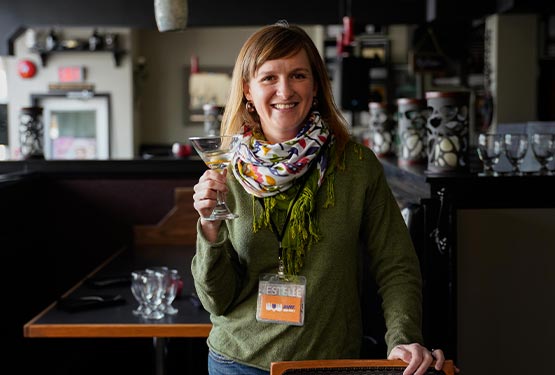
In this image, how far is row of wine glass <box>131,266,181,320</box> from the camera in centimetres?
242

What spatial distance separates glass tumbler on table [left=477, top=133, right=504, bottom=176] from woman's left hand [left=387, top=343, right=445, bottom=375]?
972mm

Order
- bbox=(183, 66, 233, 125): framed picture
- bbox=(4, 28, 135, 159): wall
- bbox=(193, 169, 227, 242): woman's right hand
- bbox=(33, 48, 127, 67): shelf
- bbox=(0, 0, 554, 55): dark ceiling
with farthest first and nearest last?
bbox=(183, 66, 233, 125): framed picture
bbox=(4, 28, 135, 159): wall
bbox=(33, 48, 127, 67): shelf
bbox=(0, 0, 554, 55): dark ceiling
bbox=(193, 169, 227, 242): woman's right hand

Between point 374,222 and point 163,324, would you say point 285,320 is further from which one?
point 163,324

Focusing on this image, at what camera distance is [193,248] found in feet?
13.0

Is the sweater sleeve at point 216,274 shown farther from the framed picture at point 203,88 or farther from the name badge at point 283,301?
the framed picture at point 203,88

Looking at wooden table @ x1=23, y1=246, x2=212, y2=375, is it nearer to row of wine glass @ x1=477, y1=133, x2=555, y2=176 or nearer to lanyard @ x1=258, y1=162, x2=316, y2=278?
lanyard @ x1=258, y1=162, x2=316, y2=278

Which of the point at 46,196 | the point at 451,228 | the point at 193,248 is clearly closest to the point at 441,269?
the point at 451,228

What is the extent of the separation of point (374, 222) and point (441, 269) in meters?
0.58

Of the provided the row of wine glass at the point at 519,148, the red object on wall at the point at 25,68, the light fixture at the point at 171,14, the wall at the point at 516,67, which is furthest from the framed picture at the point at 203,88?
the row of wine glass at the point at 519,148

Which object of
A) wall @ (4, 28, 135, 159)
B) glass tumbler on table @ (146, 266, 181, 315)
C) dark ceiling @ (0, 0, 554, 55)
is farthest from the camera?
wall @ (4, 28, 135, 159)

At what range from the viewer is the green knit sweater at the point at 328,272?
5.42ft

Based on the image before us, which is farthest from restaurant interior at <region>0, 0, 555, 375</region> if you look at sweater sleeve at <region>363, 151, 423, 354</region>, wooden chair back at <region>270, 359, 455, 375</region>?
wooden chair back at <region>270, 359, 455, 375</region>

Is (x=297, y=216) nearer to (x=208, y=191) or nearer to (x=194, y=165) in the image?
(x=208, y=191)

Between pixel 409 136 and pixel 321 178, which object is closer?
pixel 321 178
